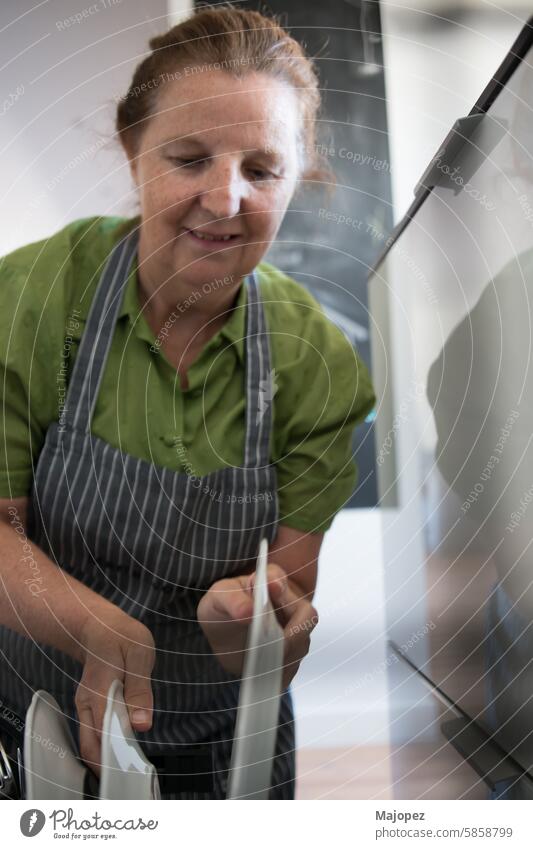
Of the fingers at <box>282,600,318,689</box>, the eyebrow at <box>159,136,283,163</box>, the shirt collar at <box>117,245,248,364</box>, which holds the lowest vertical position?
the fingers at <box>282,600,318,689</box>

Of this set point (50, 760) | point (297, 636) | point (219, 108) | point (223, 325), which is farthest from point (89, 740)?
point (219, 108)

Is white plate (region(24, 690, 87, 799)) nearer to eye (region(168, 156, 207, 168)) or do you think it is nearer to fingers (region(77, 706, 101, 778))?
fingers (region(77, 706, 101, 778))

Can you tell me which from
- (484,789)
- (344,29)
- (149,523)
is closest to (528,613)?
(484,789)

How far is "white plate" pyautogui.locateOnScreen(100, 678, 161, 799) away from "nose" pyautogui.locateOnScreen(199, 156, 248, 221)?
278mm

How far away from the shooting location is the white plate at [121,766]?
0.42m

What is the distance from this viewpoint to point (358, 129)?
1.47ft

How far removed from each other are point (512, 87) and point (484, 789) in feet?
1.26

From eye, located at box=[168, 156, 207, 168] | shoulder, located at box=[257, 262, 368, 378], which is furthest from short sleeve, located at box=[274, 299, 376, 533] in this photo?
eye, located at box=[168, 156, 207, 168]

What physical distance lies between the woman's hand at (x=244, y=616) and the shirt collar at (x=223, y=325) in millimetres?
128

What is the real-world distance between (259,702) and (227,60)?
358 millimetres

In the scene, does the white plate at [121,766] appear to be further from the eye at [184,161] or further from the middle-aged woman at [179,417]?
the eye at [184,161]

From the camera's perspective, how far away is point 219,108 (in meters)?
0.42

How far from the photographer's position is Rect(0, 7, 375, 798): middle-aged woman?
0.43 meters

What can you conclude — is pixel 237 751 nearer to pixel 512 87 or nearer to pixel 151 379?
pixel 151 379
